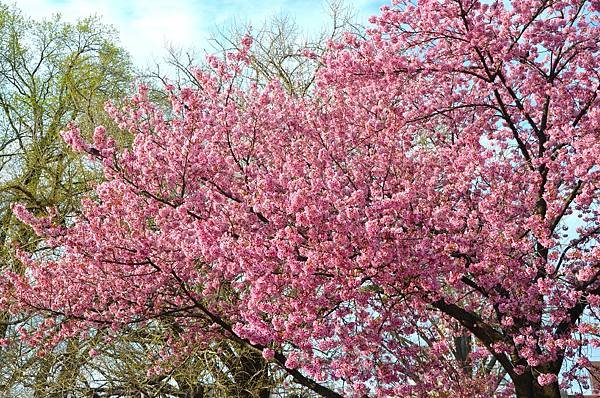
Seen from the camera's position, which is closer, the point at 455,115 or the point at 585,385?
the point at 585,385

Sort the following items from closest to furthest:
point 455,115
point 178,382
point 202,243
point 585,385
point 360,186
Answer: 1. point 202,243
2. point 360,186
3. point 585,385
4. point 455,115
5. point 178,382

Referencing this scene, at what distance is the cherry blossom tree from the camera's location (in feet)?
20.0

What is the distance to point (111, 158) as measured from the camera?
6402 mm

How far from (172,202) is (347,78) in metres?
2.47

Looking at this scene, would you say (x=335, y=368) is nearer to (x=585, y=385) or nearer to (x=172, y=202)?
(x=172, y=202)

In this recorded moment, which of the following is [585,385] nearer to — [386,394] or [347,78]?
[386,394]

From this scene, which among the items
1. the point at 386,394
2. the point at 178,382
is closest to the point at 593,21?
the point at 386,394

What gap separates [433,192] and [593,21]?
→ 9.19ft

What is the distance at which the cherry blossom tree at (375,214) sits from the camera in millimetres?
6109

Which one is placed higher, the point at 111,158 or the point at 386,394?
the point at 111,158

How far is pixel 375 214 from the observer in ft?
19.7

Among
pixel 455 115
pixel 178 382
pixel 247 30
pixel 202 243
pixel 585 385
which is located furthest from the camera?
pixel 247 30

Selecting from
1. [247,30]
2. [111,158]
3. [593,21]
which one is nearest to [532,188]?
[593,21]

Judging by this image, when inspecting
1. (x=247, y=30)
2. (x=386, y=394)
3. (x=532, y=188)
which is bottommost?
(x=386, y=394)
